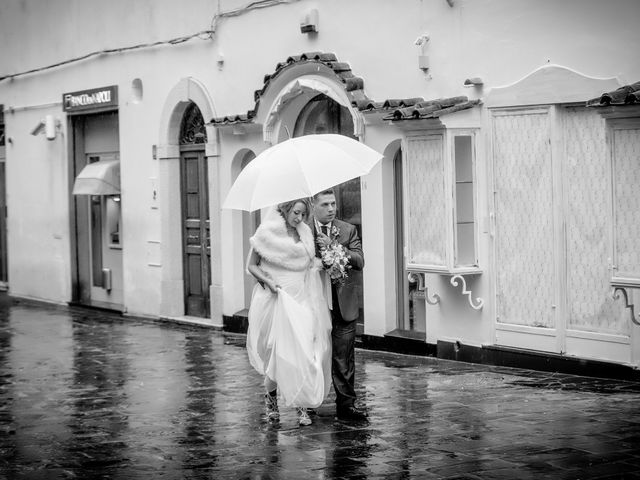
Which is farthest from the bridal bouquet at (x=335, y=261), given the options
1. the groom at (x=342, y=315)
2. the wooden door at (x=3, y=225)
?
the wooden door at (x=3, y=225)

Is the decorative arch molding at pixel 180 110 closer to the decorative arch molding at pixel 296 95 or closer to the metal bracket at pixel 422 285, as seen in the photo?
the decorative arch molding at pixel 296 95

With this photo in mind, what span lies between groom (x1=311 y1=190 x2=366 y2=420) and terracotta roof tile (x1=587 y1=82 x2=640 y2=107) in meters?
2.35

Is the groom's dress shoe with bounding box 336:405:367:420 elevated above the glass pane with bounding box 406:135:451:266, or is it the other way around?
the glass pane with bounding box 406:135:451:266

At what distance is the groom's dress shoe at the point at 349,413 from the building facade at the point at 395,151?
2533mm

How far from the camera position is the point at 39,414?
36.6 feet

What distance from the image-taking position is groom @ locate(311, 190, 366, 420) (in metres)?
10.1

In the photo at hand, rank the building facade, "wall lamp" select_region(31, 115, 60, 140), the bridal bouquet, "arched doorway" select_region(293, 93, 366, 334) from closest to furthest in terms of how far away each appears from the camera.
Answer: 1. the bridal bouquet
2. the building facade
3. "arched doorway" select_region(293, 93, 366, 334)
4. "wall lamp" select_region(31, 115, 60, 140)

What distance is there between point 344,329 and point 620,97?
298 cm

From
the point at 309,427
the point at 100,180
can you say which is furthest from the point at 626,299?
the point at 100,180

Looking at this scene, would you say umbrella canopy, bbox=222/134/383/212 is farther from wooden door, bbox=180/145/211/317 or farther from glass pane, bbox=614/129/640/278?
wooden door, bbox=180/145/211/317

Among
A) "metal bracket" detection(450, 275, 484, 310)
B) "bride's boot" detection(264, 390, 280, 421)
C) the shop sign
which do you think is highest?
the shop sign

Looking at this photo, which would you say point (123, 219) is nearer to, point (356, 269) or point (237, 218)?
point (237, 218)

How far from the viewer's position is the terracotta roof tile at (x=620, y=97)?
10289 mm

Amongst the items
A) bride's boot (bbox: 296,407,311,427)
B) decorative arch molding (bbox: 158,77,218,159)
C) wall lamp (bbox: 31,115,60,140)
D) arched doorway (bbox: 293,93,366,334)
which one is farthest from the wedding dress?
wall lamp (bbox: 31,115,60,140)
